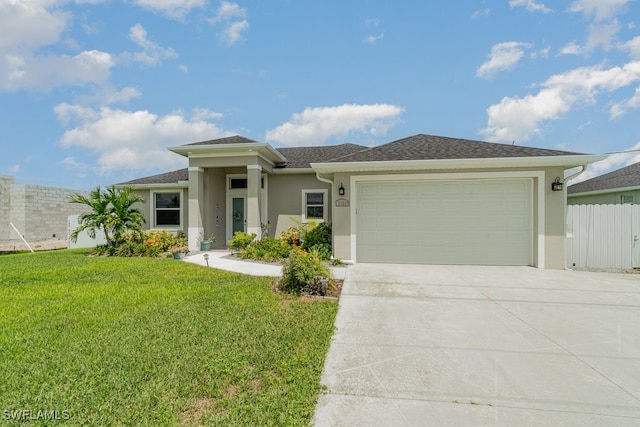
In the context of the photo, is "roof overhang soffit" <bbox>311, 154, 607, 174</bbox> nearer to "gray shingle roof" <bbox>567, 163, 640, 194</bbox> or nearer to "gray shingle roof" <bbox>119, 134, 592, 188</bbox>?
"gray shingle roof" <bbox>119, 134, 592, 188</bbox>

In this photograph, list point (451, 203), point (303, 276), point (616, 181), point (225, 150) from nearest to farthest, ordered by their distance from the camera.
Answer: point (303, 276) < point (451, 203) < point (225, 150) < point (616, 181)

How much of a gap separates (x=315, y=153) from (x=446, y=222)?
775 cm

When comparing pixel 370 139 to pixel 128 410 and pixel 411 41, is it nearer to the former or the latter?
pixel 411 41

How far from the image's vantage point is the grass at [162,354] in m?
2.34

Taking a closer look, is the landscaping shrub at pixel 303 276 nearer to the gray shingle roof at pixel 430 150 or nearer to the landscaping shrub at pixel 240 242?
the gray shingle roof at pixel 430 150

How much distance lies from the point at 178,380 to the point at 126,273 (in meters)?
5.92

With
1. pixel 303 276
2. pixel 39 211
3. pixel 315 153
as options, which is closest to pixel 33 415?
pixel 303 276

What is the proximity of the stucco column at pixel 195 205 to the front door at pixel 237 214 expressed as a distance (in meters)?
1.68

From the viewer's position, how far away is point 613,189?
41.8ft

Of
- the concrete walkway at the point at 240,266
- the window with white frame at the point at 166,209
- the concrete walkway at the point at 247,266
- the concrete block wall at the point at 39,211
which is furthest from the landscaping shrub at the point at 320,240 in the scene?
the concrete block wall at the point at 39,211

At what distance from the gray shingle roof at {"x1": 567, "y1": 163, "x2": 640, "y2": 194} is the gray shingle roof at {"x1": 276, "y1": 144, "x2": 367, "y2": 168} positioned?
11638 mm

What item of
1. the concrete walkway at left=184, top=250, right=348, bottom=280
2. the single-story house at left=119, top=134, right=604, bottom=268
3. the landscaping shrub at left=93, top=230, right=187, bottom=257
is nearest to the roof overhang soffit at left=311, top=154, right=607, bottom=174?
the single-story house at left=119, top=134, right=604, bottom=268

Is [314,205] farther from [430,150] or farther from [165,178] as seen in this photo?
[165,178]

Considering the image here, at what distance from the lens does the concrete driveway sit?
2.35 m
